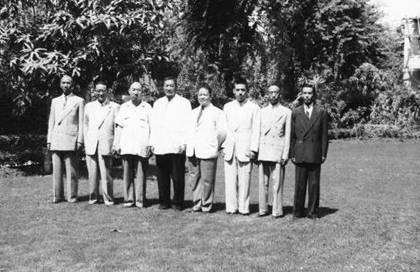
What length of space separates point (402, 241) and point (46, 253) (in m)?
4.26

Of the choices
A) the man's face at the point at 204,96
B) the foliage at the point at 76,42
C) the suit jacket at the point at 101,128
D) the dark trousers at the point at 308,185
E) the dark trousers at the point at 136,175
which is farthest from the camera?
the foliage at the point at 76,42

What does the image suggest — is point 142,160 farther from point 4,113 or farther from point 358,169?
point 4,113

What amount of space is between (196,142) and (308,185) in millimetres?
1816

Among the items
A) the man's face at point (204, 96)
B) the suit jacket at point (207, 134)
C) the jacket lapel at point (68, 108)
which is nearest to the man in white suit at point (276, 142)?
the suit jacket at point (207, 134)

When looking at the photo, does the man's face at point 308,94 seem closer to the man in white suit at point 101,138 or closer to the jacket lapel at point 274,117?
the jacket lapel at point 274,117

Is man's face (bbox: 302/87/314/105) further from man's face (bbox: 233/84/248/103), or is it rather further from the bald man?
the bald man

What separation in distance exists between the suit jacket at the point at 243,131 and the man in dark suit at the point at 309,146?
21.8 inches

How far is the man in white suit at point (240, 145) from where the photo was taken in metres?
7.92

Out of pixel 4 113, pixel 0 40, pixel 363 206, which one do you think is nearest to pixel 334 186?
pixel 363 206

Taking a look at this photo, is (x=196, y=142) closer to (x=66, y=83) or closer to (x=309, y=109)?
(x=309, y=109)

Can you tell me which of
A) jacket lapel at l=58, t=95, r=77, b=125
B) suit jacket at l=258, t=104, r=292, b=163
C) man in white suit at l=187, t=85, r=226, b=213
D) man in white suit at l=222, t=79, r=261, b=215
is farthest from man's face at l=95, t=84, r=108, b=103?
suit jacket at l=258, t=104, r=292, b=163

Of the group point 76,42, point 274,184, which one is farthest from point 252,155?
point 76,42

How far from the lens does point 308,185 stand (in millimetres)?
7734

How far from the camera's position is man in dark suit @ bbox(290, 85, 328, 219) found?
25.0 feet
